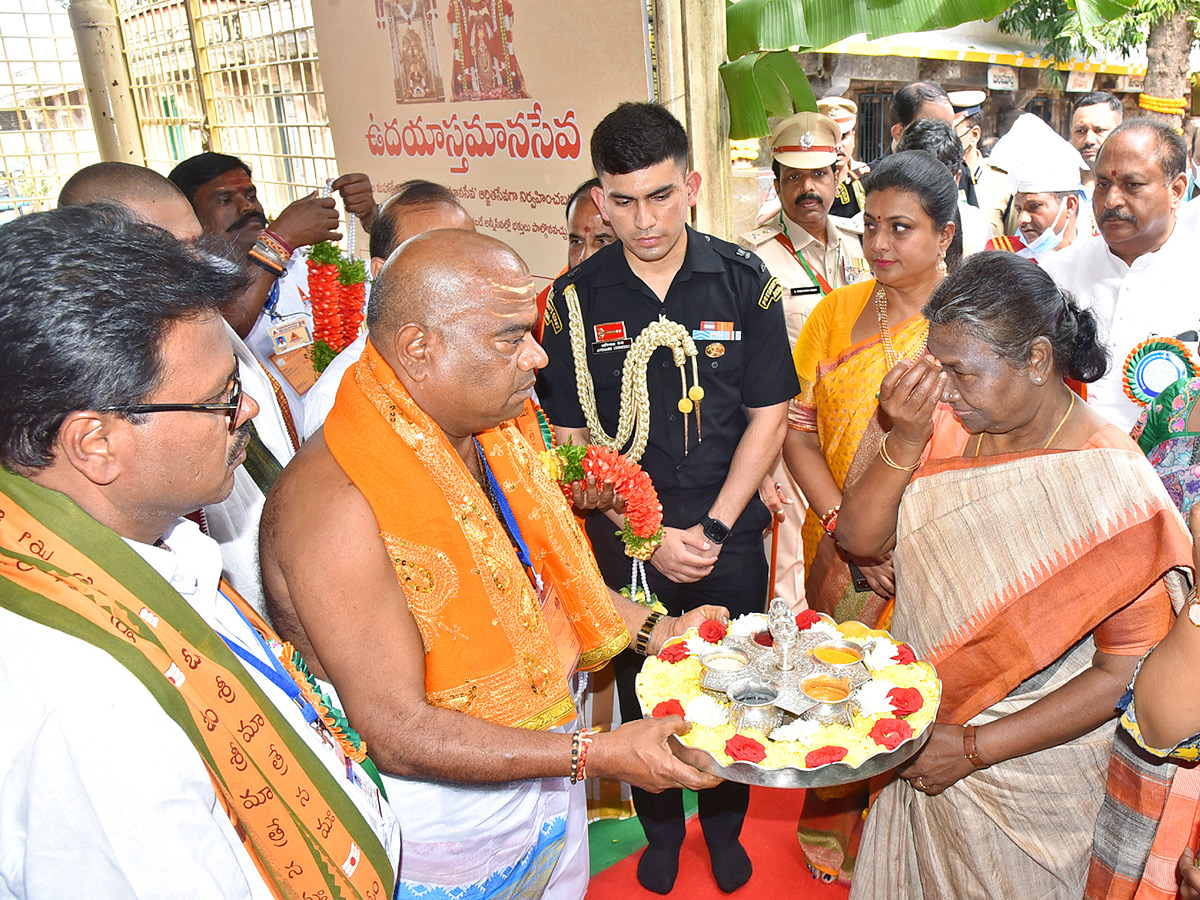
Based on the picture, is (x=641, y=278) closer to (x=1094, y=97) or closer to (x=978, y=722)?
(x=978, y=722)

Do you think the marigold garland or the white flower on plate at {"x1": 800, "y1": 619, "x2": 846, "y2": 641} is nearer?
the white flower on plate at {"x1": 800, "y1": 619, "x2": 846, "y2": 641}

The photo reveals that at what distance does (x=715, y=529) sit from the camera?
3197 mm

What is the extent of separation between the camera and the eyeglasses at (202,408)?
4.39 ft

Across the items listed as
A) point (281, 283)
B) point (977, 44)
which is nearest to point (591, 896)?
point (281, 283)

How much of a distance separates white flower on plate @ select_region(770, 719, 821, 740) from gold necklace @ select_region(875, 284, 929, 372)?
60.8 inches

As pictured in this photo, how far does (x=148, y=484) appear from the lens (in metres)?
1.41

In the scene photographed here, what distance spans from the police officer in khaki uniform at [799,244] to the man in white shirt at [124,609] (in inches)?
125

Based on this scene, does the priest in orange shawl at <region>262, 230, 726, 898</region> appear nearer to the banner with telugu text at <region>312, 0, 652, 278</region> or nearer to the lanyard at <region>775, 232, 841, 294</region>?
the banner with telugu text at <region>312, 0, 652, 278</region>

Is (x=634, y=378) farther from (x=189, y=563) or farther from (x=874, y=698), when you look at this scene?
(x=189, y=563)

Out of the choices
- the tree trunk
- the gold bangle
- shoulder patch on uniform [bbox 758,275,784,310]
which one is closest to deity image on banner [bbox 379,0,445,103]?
shoulder patch on uniform [bbox 758,275,784,310]

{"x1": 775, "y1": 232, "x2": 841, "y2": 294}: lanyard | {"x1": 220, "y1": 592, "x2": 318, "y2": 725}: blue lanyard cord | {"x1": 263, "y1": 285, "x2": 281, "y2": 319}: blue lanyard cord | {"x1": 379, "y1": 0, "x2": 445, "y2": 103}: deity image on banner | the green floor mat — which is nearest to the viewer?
{"x1": 220, "y1": 592, "x2": 318, "y2": 725}: blue lanyard cord

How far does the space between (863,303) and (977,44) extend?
1070 centimetres

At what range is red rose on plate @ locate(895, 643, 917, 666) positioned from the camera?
7.13 ft

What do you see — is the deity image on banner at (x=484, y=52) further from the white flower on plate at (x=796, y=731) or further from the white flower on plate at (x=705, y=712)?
A: the white flower on plate at (x=796, y=731)
